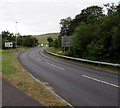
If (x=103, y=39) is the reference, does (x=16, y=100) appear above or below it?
below

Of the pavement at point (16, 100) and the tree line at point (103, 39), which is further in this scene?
the tree line at point (103, 39)

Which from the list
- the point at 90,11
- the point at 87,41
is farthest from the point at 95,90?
the point at 90,11

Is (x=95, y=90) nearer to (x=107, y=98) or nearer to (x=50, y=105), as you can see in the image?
(x=107, y=98)

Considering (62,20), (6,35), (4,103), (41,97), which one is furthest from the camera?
(6,35)

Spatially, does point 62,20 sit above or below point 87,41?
above

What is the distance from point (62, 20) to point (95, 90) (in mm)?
55651

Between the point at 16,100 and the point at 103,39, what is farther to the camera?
the point at 103,39

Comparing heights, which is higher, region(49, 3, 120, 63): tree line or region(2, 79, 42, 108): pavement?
region(49, 3, 120, 63): tree line

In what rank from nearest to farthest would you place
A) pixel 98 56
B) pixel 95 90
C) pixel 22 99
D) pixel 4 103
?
pixel 4 103
pixel 22 99
pixel 95 90
pixel 98 56

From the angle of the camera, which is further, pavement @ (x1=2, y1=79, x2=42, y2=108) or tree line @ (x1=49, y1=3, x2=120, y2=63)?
tree line @ (x1=49, y1=3, x2=120, y2=63)

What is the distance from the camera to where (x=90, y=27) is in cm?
2336

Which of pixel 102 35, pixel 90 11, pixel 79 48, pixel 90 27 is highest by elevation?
pixel 90 11

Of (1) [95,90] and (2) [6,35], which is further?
(2) [6,35]

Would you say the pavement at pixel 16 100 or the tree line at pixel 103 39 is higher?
the tree line at pixel 103 39
